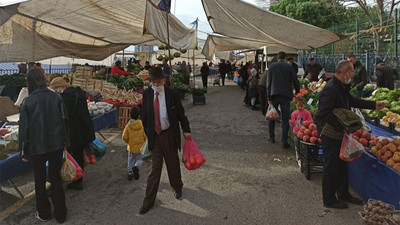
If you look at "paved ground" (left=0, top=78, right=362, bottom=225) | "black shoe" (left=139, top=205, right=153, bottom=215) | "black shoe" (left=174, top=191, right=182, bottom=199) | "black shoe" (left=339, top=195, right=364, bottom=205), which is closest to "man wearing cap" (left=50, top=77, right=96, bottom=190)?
"paved ground" (left=0, top=78, right=362, bottom=225)

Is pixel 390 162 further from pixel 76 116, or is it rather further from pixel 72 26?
pixel 72 26

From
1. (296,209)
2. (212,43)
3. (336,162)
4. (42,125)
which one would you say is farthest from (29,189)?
(212,43)

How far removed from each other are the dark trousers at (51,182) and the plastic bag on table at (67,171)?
0.06 meters

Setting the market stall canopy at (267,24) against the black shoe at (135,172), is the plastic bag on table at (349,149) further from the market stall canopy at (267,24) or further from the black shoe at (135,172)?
the market stall canopy at (267,24)

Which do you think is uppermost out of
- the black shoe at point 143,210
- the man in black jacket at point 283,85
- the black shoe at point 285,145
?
the man in black jacket at point 283,85

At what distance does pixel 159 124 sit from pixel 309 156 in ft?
8.28

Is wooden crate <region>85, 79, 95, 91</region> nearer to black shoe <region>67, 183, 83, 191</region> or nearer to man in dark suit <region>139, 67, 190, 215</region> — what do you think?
black shoe <region>67, 183, 83, 191</region>

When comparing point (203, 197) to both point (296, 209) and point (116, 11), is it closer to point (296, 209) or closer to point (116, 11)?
point (296, 209)

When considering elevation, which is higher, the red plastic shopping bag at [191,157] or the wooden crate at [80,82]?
the wooden crate at [80,82]

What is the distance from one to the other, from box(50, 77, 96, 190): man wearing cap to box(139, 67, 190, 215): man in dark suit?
110 centimetres

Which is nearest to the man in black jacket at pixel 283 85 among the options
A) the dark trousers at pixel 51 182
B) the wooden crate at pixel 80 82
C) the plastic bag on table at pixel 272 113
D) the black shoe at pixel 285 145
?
the black shoe at pixel 285 145

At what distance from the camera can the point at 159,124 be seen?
13.4ft

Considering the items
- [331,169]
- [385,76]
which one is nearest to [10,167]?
[331,169]

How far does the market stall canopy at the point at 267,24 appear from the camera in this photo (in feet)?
26.3
